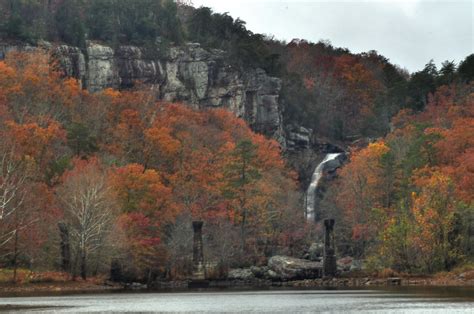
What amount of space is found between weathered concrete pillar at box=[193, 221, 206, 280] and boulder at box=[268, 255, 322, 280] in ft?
29.5

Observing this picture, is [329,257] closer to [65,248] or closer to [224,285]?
[224,285]

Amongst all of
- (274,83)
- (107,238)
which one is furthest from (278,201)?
(274,83)

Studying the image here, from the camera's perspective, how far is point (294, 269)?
10800cm

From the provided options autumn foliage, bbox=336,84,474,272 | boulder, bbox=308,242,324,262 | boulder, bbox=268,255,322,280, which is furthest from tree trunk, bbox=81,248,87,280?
boulder, bbox=308,242,324,262

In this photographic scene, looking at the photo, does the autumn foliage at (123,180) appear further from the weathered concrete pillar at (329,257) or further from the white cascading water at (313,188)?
the weathered concrete pillar at (329,257)

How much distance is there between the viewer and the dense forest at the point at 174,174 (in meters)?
94.1

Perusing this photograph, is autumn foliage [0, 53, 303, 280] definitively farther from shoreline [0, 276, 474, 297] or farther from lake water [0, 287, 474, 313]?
lake water [0, 287, 474, 313]

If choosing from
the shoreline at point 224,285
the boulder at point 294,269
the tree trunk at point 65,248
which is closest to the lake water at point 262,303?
the shoreline at point 224,285

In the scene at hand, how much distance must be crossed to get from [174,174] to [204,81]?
53.3 metres

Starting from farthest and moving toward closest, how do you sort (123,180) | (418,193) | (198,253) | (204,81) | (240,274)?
(204,81) → (240,274) → (418,193) → (198,253) → (123,180)

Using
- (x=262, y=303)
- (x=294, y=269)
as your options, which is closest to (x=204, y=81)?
(x=294, y=269)

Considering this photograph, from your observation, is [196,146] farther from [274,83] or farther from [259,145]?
[274,83]

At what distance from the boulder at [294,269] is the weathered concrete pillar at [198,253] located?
8994mm

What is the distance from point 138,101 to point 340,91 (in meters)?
64.9
